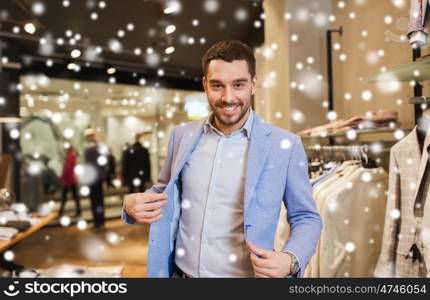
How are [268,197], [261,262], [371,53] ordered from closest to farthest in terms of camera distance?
[261,262]
[268,197]
[371,53]

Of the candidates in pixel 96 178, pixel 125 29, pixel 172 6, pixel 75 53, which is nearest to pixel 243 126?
pixel 172 6

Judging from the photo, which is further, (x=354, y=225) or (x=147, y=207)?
(x=354, y=225)

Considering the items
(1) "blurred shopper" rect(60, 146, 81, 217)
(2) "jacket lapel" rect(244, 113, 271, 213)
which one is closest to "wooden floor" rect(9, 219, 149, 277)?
(1) "blurred shopper" rect(60, 146, 81, 217)

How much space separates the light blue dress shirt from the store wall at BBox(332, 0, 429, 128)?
1.18 m

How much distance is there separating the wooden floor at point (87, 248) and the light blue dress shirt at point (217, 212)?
2.70 meters

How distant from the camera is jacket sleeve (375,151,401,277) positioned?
1575 mm

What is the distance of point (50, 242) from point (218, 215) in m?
4.82

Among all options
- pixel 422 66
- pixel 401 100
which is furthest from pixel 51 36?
pixel 422 66

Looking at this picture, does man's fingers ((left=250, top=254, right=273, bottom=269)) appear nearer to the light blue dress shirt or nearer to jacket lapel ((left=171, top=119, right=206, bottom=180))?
the light blue dress shirt

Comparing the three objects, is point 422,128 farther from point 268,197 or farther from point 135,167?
point 135,167

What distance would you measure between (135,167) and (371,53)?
518 centimetres

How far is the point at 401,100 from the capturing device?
220 cm

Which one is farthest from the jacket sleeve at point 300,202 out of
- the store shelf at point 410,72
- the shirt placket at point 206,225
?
the store shelf at point 410,72

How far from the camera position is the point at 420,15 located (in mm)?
1518
